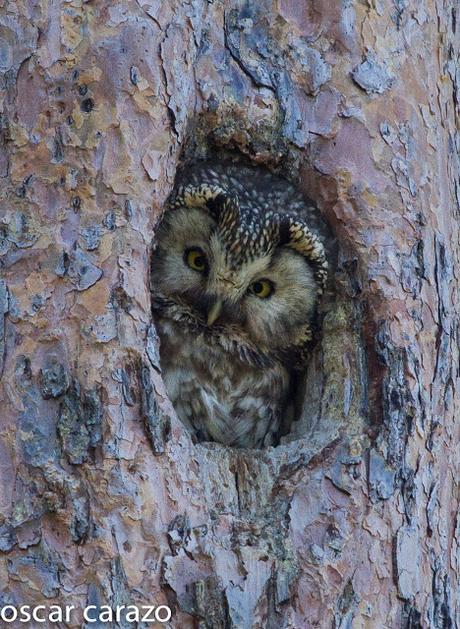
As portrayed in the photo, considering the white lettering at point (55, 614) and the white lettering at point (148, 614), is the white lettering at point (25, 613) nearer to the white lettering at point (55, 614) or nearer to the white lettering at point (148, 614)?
the white lettering at point (55, 614)

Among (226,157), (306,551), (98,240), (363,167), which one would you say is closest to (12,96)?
(98,240)

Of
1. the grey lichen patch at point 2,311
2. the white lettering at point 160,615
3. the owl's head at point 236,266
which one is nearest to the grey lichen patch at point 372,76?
the owl's head at point 236,266

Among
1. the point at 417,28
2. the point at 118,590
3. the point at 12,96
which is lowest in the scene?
the point at 118,590

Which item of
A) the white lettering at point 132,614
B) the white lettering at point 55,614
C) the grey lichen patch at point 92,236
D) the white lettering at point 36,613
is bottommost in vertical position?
the white lettering at point 36,613

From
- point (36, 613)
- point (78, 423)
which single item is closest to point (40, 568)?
point (36, 613)

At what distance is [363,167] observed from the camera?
290cm

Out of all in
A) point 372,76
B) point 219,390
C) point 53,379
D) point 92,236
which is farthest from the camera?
point 219,390

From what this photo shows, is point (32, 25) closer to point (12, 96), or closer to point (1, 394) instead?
point (12, 96)

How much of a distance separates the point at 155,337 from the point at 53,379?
0.28m

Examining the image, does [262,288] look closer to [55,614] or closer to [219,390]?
[219,390]

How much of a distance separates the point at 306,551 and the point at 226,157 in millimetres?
1182

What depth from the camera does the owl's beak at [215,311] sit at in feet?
10.0

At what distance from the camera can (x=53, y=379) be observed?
7.82 feet

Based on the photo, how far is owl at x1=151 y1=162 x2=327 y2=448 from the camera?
3020 mm
